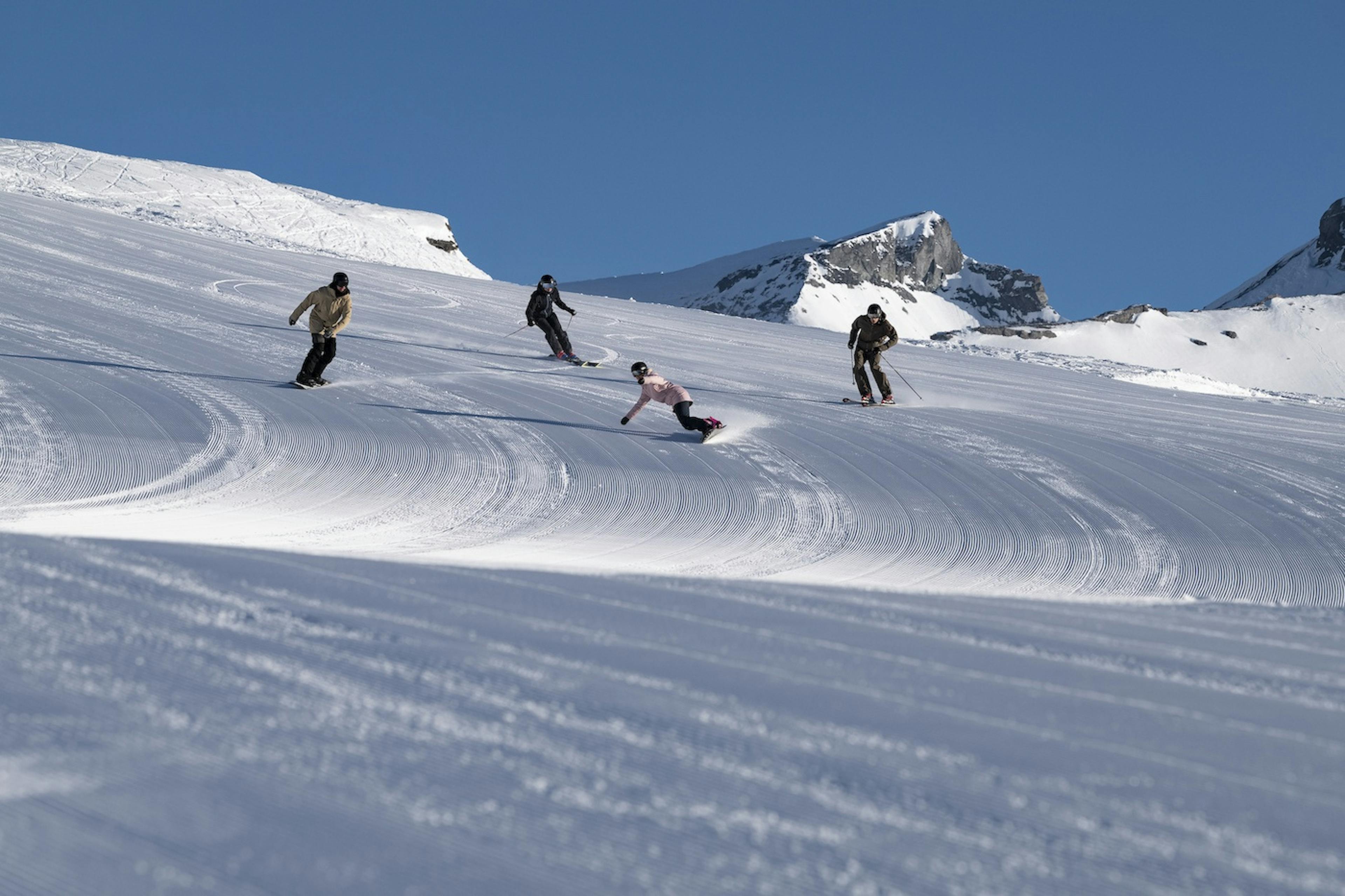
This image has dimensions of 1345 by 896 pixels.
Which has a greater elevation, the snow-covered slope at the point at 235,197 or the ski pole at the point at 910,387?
the snow-covered slope at the point at 235,197

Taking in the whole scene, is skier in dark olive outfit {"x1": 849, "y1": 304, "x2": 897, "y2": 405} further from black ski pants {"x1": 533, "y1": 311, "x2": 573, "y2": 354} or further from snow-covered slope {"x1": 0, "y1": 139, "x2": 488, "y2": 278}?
snow-covered slope {"x1": 0, "y1": 139, "x2": 488, "y2": 278}

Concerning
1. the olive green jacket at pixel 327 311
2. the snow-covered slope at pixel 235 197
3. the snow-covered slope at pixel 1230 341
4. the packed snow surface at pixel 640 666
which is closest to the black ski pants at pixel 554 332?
the olive green jacket at pixel 327 311

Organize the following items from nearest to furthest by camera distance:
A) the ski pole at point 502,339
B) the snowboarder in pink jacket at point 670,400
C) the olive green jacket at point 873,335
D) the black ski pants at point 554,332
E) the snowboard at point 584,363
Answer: the snowboarder in pink jacket at point 670,400, the olive green jacket at point 873,335, the snowboard at point 584,363, the black ski pants at point 554,332, the ski pole at point 502,339

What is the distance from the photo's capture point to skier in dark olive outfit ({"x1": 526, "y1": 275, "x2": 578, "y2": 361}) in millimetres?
16109

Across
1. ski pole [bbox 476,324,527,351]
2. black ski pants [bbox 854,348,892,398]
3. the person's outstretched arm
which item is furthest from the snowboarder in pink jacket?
ski pole [bbox 476,324,527,351]

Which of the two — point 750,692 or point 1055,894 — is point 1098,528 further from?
point 1055,894

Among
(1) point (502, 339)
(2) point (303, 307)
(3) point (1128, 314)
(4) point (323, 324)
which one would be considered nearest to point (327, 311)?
(4) point (323, 324)

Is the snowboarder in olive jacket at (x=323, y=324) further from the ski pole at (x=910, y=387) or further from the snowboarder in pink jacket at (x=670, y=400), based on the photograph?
the ski pole at (x=910, y=387)

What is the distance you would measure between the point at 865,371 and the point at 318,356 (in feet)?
21.7

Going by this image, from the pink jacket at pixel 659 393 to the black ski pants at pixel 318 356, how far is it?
12.5 ft

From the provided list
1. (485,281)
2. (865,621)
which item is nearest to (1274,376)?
(485,281)

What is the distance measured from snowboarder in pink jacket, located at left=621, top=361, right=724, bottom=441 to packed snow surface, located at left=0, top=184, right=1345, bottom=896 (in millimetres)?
515

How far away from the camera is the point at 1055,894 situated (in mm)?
2123

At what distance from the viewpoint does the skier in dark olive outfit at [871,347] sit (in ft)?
43.8
